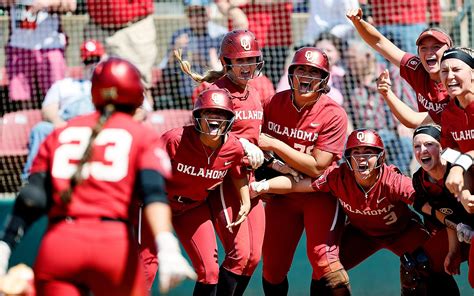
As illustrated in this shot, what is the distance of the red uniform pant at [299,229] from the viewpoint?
21.2 feet

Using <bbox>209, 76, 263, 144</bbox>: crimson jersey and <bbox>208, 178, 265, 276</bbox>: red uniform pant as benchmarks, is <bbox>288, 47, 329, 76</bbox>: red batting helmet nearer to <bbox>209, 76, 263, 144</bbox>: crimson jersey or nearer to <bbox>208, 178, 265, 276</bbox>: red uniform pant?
<bbox>209, 76, 263, 144</bbox>: crimson jersey

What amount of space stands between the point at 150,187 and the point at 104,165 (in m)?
0.22

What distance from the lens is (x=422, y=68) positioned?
21.7ft

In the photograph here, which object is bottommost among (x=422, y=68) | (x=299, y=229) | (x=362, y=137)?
(x=299, y=229)

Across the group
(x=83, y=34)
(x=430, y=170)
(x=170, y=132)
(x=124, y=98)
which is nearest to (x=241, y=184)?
(x=170, y=132)

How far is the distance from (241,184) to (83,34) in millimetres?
4052

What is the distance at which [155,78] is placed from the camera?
9.47 meters

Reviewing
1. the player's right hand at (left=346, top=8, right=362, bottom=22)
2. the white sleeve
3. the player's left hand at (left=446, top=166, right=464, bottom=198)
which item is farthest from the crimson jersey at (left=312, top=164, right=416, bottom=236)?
the white sleeve

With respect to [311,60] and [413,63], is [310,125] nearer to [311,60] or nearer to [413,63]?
[311,60]

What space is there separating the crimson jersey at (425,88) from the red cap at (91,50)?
3548 mm

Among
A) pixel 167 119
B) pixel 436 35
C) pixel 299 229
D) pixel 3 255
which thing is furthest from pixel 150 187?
pixel 167 119

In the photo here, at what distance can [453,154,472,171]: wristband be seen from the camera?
5.56m

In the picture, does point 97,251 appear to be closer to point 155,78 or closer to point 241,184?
point 241,184

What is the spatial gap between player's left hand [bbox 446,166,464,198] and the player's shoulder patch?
1.28 m
